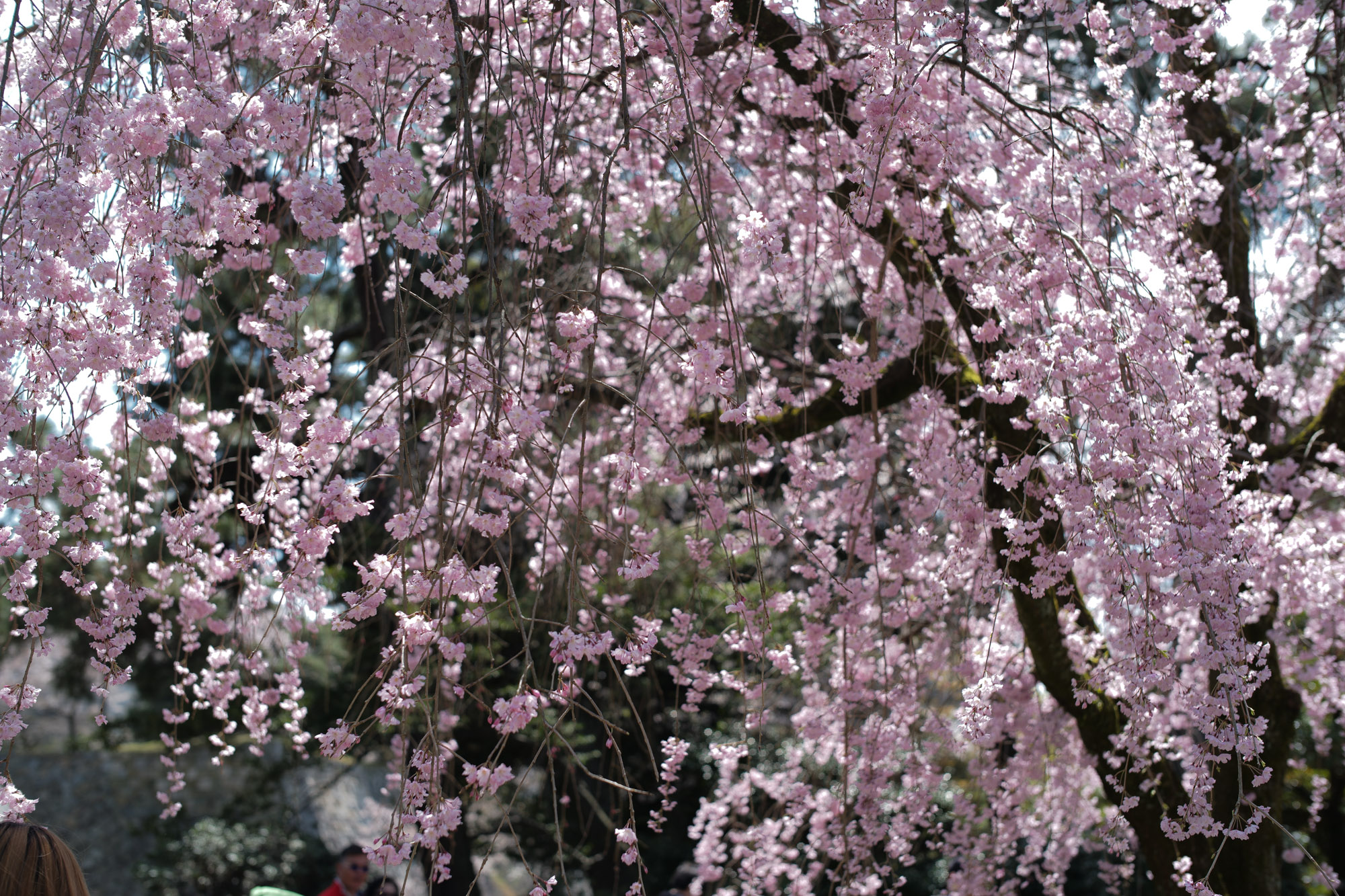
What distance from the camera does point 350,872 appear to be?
3.75m

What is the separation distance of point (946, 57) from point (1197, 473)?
1.12 metres

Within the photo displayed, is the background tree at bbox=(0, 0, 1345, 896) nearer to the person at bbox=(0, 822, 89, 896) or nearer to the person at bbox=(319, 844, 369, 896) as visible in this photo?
the person at bbox=(0, 822, 89, 896)

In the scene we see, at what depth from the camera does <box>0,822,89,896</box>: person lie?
136 cm

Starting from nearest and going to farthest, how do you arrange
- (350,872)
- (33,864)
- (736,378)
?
1. (33,864)
2. (736,378)
3. (350,872)

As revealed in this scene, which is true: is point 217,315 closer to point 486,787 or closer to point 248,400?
point 248,400

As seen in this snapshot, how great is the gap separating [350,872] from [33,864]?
8.51ft

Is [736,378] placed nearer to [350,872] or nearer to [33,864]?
[33,864]

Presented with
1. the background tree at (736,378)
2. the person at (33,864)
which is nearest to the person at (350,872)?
the background tree at (736,378)

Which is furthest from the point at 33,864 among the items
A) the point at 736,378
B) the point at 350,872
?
the point at 350,872

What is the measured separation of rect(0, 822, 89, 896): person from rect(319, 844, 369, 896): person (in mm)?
2472

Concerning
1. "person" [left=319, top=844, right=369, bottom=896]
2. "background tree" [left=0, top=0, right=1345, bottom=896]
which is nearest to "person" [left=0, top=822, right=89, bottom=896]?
"background tree" [left=0, top=0, right=1345, bottom=896]

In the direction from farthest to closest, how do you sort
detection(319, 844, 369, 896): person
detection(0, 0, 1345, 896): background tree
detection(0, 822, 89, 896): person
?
detection(319, 844, 369, 896): person
detection(0, 0, 1345, 896): background tree
detection(0, 822, 89, 896): person

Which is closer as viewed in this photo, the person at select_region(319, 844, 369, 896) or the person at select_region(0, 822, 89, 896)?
the person at select_region(0, 822, 89, 896)

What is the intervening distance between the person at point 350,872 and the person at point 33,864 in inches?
97.3
